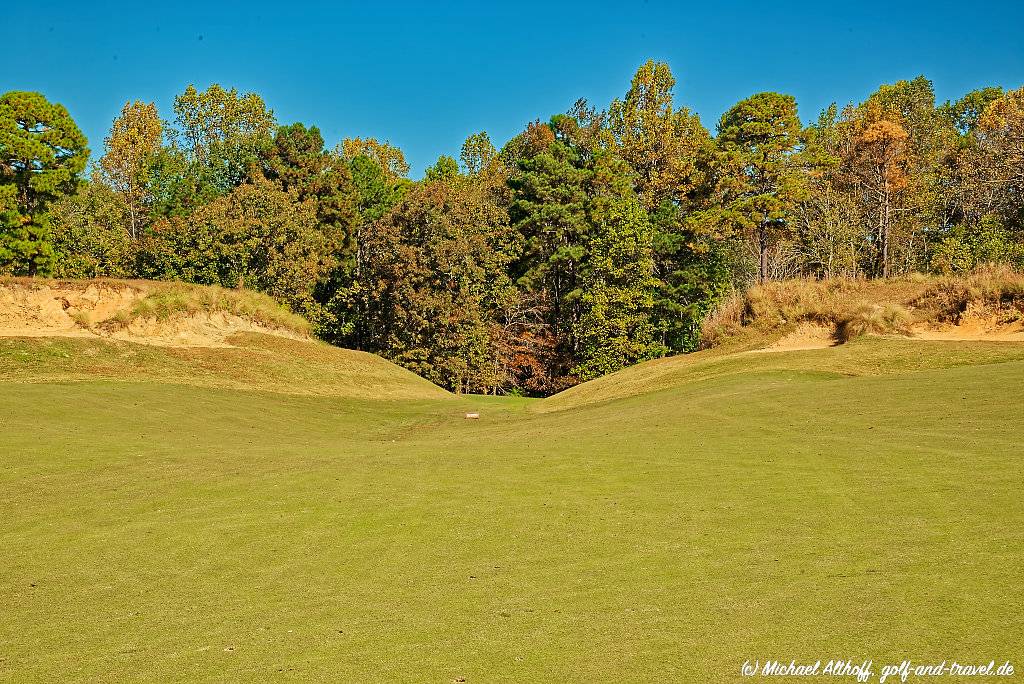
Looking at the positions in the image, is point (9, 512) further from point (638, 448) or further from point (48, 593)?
point (638, 448)

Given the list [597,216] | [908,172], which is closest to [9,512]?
[597,216]

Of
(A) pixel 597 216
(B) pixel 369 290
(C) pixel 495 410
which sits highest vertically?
(A) pixel 597 216

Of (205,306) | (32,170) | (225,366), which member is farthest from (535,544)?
(32,170)

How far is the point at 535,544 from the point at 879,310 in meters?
25.0

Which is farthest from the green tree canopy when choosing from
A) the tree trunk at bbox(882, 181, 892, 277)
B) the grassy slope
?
the tree trunk at bbox(882, 181, 892, 277)

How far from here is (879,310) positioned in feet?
103

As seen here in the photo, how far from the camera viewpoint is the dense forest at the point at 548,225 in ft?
170

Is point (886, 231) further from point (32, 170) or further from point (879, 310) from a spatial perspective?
point (32, 170)

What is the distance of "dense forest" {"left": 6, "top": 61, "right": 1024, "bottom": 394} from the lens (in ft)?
170

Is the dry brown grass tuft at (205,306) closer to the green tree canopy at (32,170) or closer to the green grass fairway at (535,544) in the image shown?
the green tree canopy at (32,170)

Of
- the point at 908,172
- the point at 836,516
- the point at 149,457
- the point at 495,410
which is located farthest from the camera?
the point at 908,172

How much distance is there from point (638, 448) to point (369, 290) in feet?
129

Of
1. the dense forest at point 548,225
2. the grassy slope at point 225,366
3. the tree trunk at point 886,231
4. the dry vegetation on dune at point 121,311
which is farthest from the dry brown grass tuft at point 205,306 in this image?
the tree trunk at point 886,231

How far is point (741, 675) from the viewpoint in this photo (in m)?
6.36
